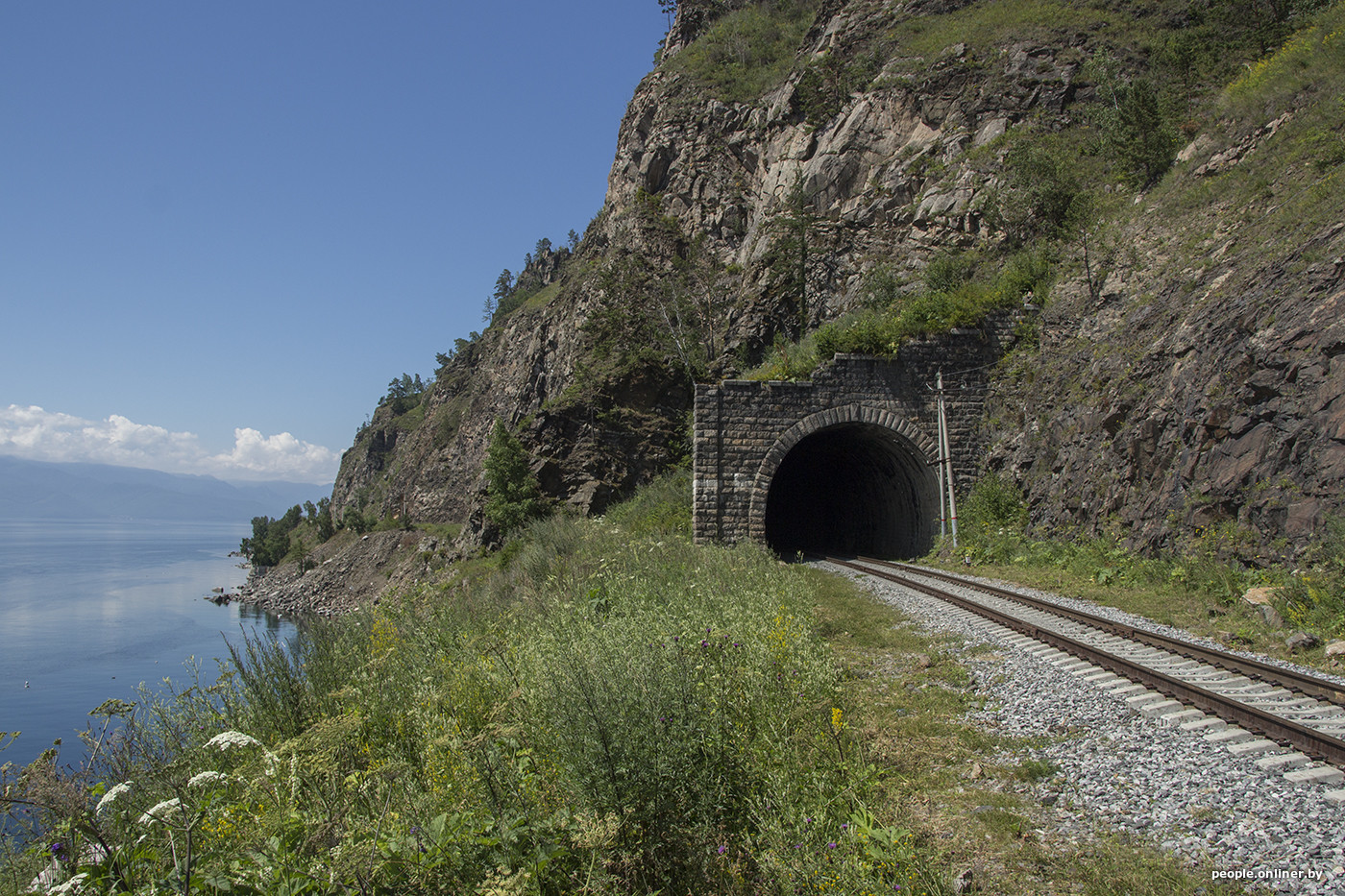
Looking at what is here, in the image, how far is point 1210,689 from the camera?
17.9 feet

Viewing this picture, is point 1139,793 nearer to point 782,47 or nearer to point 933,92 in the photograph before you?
point 933,92

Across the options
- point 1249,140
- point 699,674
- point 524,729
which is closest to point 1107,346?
point 1249,140

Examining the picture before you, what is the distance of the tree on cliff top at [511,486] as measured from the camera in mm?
25469

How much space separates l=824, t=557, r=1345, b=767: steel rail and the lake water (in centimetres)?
773

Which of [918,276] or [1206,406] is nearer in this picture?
[1206,406]

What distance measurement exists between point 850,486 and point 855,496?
1.38 feet

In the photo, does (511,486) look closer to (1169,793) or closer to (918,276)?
(918,276)

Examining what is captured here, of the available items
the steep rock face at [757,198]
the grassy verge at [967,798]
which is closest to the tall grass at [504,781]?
the grassy verge at [967,798]

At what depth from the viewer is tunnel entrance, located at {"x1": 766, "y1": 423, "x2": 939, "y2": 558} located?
18656 mm

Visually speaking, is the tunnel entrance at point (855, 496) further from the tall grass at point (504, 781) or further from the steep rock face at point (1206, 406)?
the tall grass at point (504, 781)

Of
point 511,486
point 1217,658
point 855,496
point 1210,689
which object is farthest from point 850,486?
point 1210,689

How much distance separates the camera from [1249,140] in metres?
14.7

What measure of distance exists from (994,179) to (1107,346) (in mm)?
10538

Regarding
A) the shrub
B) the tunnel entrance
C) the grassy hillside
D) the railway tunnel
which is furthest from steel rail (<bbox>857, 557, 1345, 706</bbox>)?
the shrub
